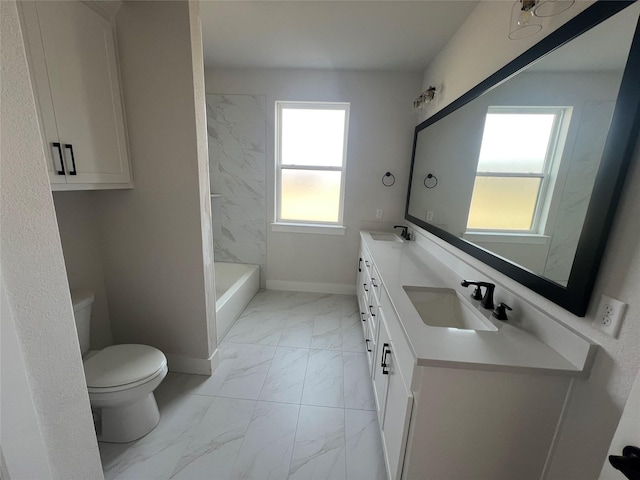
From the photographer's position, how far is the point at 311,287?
3.41m

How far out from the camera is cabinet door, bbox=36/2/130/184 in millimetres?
1173

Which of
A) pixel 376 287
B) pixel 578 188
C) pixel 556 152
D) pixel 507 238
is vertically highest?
pixel 556 152

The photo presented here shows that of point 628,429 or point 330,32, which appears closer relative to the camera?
point 628,429

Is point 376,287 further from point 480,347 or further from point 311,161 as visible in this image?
point 311,161

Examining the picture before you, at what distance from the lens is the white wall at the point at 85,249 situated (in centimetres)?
157

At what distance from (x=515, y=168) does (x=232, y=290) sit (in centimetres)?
246

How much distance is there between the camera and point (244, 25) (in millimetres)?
2055

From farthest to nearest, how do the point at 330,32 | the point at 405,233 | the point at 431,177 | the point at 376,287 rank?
1. the point at 405,233
2. the point at 431,177
3. the point at 330,32
4. the point at 376,287

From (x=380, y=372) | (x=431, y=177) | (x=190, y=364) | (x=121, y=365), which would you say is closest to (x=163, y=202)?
(x=121, y=365)

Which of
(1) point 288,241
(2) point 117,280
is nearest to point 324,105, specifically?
(1) point 288,241

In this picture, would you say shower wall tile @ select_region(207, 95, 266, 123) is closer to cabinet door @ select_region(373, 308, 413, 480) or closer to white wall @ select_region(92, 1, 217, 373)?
white wall @ select_region(92, 1, 217, 373)

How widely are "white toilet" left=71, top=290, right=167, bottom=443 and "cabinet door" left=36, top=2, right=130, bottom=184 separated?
77 centimetres

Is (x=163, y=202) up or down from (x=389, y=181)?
down

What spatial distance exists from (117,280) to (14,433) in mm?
1300
